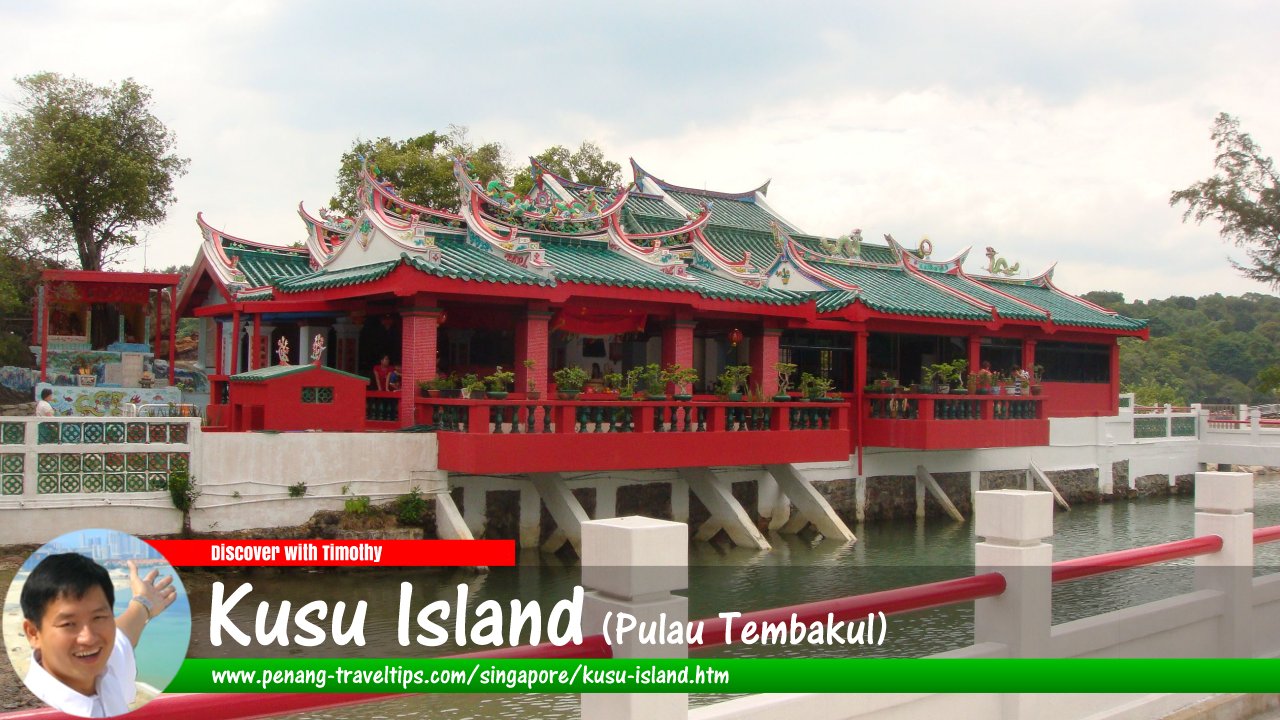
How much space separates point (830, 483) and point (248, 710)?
19195 mm

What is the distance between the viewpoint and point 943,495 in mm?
23328

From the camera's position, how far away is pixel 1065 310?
28.7 m

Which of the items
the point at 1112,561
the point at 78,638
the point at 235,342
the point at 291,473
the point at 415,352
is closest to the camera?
the point at 78,638

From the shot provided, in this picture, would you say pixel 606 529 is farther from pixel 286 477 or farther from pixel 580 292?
pixel 580 292

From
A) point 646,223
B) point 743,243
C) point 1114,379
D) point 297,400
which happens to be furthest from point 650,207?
point 1114,379

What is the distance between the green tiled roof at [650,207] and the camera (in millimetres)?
25750

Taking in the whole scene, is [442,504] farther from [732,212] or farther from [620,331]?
[732,212]

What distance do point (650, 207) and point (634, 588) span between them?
23.1 m

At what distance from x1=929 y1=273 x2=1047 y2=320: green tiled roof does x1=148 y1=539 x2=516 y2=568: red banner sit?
46.0 ft

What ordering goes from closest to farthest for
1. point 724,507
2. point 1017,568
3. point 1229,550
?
point 1017,568 < point 1229,550 < point 724,507

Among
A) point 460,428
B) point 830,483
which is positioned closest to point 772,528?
point 830,483

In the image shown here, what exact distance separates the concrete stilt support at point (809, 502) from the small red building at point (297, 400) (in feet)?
25.8

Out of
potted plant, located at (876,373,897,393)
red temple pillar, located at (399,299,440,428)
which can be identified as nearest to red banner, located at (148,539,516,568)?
red temple pillar, located at (399,299,440,428)

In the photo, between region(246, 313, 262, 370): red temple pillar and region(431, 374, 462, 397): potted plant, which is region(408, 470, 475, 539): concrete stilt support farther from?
region(246, 313, 262, 370): red temple pillar
